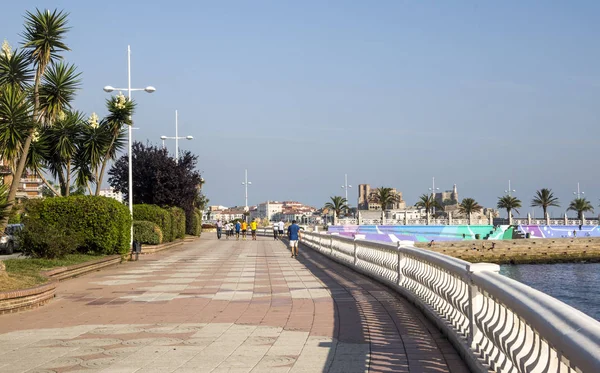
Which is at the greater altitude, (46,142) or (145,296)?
(46,142)

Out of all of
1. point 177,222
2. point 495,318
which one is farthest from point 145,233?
point 495,318

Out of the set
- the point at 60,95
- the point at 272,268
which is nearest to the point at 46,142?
the point at 60,95

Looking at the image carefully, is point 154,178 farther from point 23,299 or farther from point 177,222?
point 23,299

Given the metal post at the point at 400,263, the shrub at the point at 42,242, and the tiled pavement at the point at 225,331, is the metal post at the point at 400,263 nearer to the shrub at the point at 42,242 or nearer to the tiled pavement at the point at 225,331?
the tiled pavement at the point at 225,331

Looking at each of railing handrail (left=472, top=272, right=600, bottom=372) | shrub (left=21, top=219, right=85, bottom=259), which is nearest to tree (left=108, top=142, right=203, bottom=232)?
shrub (left=21, top=219, right=85, bottom=259)

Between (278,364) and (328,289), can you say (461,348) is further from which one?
(328,289)

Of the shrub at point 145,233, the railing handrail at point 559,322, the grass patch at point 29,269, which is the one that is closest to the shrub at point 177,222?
the shrub at point 145,233

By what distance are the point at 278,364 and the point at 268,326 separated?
2.59m

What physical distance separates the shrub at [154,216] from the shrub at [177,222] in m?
3.07

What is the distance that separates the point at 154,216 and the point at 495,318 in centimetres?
3282

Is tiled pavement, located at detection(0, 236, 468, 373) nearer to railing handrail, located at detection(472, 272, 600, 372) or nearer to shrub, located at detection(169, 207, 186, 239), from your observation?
railing handrail, located at detection(472, 272, 600, 372)

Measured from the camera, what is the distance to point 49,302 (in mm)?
13234

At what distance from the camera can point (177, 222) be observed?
44.6 metres

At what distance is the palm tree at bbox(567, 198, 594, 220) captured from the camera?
12603cm
